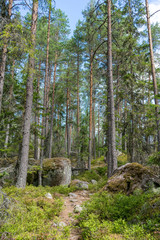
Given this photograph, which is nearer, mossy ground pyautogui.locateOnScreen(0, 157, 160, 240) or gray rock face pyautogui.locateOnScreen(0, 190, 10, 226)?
mossy ground pyautogui.locateOnScreen(0, 157, 160, 240)

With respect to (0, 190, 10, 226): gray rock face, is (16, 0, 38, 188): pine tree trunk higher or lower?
higher

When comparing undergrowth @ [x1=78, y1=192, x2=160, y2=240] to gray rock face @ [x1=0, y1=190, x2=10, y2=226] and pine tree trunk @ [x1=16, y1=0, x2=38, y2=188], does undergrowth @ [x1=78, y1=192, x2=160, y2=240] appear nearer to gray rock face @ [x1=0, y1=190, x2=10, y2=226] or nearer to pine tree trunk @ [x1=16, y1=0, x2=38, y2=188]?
gray rock face @ [x1=0, y1=190, x2=10, y2=226]

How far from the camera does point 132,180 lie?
20.3ft

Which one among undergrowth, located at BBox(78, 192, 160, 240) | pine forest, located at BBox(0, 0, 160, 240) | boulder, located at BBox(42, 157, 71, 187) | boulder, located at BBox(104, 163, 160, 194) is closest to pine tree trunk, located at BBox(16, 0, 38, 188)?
pine forest, located at BBox(0, 0, 160, 240)

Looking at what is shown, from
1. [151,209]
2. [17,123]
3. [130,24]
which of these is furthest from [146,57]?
[151,209]

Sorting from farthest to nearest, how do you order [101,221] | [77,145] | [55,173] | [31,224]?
[77,145] < [55,173] < [101,221] < [31,224]

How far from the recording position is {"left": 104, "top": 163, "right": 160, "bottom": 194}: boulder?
5734 millimetres

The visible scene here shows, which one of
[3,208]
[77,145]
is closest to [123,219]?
[3,208]

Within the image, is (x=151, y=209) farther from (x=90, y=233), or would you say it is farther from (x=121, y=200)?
(x=90, y=233)

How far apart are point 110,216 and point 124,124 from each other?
8.17 metres

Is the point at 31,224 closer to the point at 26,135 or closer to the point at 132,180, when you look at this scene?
the point at 132,180

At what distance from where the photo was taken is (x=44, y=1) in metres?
8.52

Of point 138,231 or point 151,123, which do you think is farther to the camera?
point 151,123

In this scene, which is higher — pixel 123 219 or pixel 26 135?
pixel 26 135
